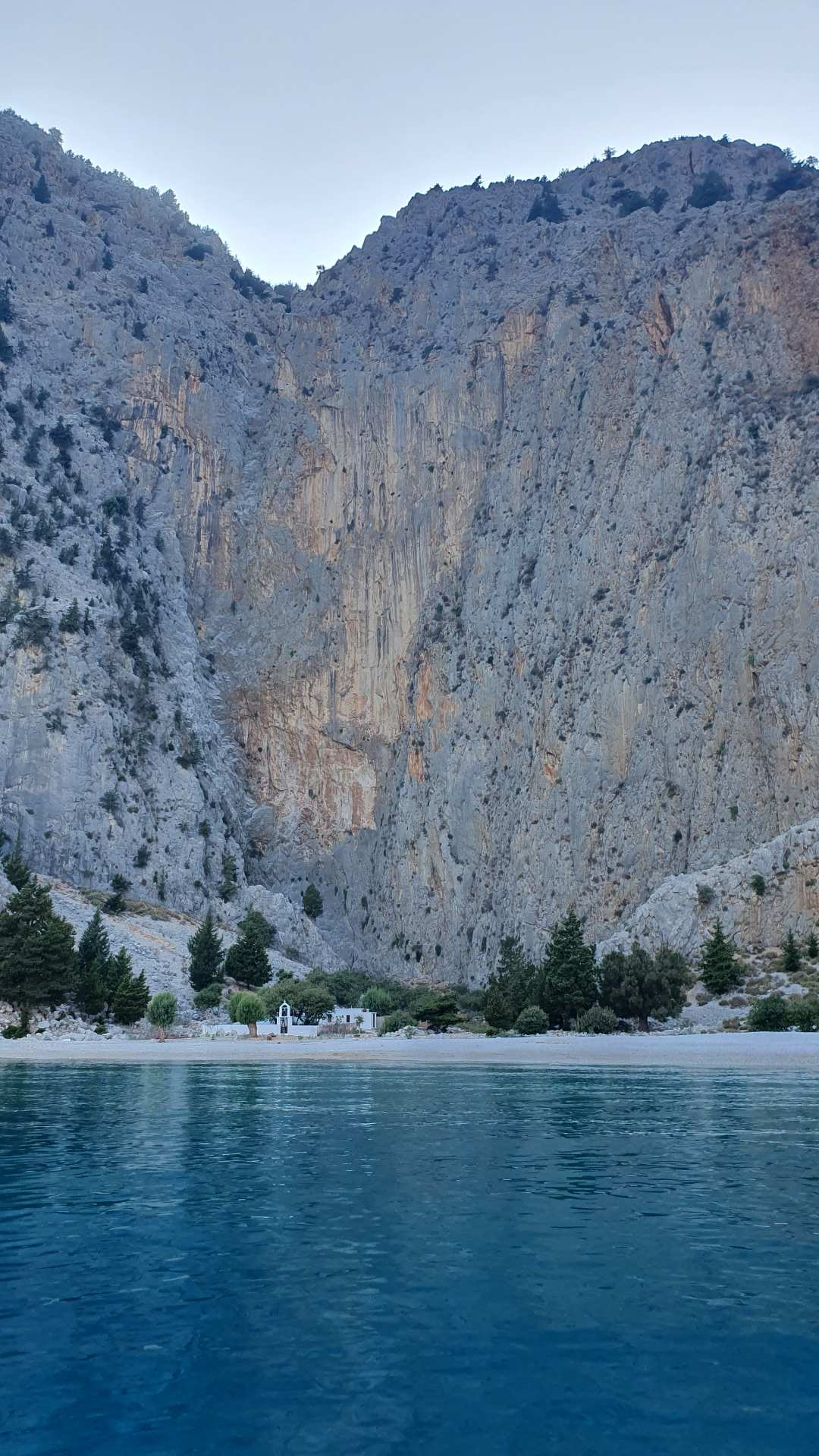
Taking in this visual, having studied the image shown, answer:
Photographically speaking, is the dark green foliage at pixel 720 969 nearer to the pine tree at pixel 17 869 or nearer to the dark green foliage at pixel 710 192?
the pine tree at pixel 17 869

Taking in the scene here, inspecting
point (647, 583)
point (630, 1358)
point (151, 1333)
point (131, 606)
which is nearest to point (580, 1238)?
point (630, 1358)

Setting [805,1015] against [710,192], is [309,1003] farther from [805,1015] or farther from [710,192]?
[710,192]

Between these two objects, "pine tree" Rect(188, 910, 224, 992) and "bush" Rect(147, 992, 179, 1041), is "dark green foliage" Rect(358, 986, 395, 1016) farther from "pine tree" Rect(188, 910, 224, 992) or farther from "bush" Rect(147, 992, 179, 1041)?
"bush" Rect(147, 992, 179, 1041)

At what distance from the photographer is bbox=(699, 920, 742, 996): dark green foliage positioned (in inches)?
2142

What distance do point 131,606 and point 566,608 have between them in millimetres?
Answer: 37818

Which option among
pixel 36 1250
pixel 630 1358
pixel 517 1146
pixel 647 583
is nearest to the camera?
pixel 630 1358

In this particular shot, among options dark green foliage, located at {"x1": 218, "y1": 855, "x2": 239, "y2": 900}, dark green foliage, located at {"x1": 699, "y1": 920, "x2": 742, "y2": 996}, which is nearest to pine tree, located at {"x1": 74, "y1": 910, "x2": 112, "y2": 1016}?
dark green foliage, located at {"x1": 218, "y1": 855, "x2": 239, "y2": 900}

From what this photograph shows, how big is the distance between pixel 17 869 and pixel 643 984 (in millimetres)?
39387

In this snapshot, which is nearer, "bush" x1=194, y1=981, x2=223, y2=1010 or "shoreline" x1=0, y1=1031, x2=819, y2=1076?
"shoreline" x1=0, y1=1031, x2=819, y2=1076

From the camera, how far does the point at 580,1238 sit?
44.5 feet

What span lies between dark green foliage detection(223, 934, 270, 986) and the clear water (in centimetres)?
4833

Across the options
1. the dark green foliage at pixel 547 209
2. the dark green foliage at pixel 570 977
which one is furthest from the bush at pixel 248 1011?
the dark green foliage at pixel 547 209

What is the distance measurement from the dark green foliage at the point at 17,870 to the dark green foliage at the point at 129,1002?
418 inches

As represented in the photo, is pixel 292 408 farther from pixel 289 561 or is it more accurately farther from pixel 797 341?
pixel 797 341
